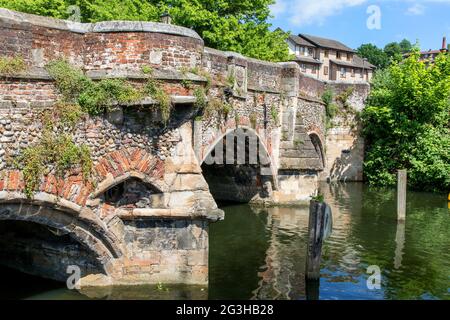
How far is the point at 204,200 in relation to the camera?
10.6 m

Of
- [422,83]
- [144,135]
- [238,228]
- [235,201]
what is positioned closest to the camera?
[144,135]

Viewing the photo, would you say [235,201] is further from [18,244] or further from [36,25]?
[36,25]

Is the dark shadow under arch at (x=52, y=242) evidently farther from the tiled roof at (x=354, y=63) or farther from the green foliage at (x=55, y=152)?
the tiled roof at (x=354, y=63)

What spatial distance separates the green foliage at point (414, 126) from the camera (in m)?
26.3

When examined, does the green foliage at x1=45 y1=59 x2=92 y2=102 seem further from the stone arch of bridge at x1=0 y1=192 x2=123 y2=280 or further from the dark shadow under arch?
the dark shadow under arch

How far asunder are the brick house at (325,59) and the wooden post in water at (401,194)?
136ft

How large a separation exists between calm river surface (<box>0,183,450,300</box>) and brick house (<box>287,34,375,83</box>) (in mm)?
40174

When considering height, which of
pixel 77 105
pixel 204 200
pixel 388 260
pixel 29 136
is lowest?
pixel 388 260

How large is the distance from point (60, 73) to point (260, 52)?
1933 cm

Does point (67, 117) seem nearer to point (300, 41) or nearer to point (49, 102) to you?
point (49, 102)

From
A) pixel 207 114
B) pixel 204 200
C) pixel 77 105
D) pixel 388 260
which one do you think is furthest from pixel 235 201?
pixel 77 105

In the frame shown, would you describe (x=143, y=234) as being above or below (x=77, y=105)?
below

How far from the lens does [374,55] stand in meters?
80.0

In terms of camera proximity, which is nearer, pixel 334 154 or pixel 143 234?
pixel 143 234
